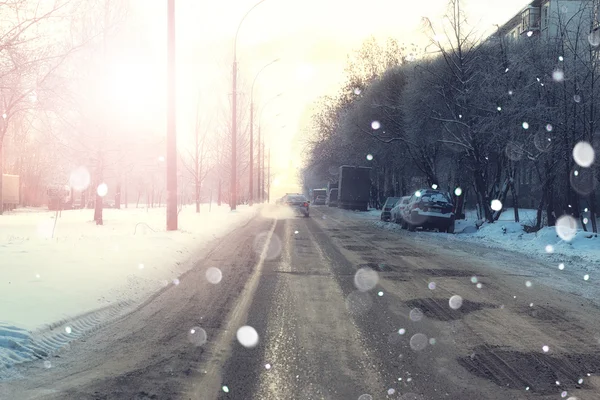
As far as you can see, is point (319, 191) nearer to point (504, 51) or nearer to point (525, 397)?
point (504, 51)

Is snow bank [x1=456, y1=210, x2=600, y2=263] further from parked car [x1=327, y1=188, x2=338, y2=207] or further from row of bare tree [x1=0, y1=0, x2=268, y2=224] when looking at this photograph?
parked car [x1=327, y1=188, x2=338, y2=207]

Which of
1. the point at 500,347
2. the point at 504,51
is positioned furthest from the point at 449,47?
the point at 500,347

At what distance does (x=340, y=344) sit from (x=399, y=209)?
21.2 meters

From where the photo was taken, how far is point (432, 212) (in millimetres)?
22234

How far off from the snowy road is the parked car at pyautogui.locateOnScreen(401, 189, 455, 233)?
12.7 m

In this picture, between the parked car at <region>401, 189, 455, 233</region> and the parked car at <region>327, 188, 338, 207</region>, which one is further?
the parked car at <region>327, 188, 338, 207</region>

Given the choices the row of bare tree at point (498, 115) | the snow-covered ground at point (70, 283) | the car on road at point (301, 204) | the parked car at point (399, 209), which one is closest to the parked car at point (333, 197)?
the row of bare tree at point (498, 115)

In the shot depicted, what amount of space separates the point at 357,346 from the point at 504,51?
19656mm

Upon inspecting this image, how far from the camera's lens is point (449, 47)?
2498cm

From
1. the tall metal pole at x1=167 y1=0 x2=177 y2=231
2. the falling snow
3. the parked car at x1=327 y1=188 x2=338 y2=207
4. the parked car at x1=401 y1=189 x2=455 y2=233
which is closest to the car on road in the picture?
the parked car at x1=401 y1=189 x2=455 y2=233

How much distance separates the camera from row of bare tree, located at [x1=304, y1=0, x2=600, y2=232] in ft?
53.4

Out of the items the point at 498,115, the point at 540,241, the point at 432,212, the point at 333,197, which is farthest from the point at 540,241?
the point at 333,197

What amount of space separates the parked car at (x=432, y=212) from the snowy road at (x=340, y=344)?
12.7m

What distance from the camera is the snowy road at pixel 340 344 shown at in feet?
13.2
